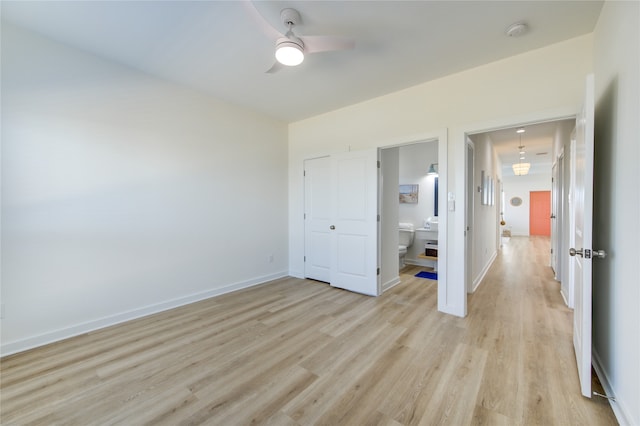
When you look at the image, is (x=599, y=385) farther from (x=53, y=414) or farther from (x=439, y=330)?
(x=53, y=414)

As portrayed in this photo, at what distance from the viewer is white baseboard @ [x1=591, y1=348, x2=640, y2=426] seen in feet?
4.50

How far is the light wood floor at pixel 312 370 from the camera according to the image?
1579mm

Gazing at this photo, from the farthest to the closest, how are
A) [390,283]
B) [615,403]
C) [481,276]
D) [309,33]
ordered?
[481,276], [390,283], [309,33], [615,403]

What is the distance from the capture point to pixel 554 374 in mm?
1925

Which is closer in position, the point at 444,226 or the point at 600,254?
the point at 600,254

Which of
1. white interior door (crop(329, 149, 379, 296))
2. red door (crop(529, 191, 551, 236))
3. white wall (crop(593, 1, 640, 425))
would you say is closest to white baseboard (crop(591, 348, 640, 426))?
white wall (crop(593, 1, 640, 425))

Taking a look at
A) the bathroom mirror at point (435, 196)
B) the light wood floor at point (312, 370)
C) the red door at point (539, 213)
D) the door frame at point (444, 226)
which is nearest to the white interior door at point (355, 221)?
the light wood floor at point (312, 370)

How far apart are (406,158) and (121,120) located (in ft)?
16.9

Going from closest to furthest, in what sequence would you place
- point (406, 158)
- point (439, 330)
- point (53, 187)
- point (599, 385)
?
point (599, 385) < point (53, 187) < point (439, 330) < point (406, 158)

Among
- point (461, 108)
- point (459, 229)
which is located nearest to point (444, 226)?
point (459, 229)

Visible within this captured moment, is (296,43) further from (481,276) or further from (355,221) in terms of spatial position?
(481,276)

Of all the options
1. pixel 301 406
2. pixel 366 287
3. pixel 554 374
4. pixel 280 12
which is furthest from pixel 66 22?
pixel 554 374

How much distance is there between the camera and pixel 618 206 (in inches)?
62.9

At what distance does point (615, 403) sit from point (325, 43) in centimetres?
309
